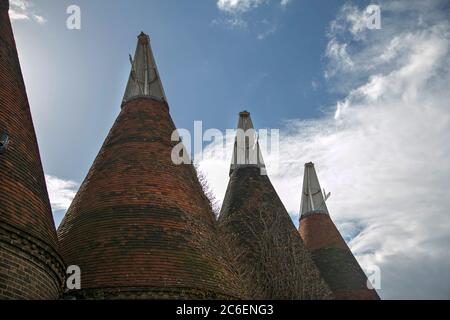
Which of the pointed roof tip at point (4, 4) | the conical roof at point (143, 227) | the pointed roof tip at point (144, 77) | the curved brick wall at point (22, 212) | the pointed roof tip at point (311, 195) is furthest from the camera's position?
the pointed roof tip at point (311, 195)

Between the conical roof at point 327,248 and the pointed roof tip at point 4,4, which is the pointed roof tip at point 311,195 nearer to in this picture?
the conical roof at point 327,248

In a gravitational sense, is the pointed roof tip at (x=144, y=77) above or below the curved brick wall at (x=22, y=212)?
above

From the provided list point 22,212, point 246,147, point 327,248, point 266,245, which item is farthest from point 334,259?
point 22,212

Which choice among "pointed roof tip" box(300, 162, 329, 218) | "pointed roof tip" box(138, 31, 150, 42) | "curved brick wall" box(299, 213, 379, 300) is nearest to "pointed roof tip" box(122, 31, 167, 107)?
"pointed roof tip" box(138, 31, 150, 42)

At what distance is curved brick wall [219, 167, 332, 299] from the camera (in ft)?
39.6

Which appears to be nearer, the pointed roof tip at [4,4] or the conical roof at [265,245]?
the pointed roof tip at [4,4]

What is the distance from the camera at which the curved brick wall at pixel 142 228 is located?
8297 mm

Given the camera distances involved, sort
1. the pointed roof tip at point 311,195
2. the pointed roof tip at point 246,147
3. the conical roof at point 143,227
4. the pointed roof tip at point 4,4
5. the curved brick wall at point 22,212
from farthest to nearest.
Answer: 1. the pointed roof tip at point 311,195
2. the pointed roof tip at point 246,147
3. the pointed roof tip at point 4,4
4. the conical roof at point 143,227
5. the curved brick wall at point 22,212

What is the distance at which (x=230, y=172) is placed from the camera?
15680mm

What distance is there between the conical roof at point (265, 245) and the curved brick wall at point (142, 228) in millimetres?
1631

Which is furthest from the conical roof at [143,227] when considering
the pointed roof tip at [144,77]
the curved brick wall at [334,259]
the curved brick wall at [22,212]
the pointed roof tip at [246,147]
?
the curved brick wall at [334,259]

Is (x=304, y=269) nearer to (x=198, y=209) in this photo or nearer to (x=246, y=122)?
(x=198, y=209)
